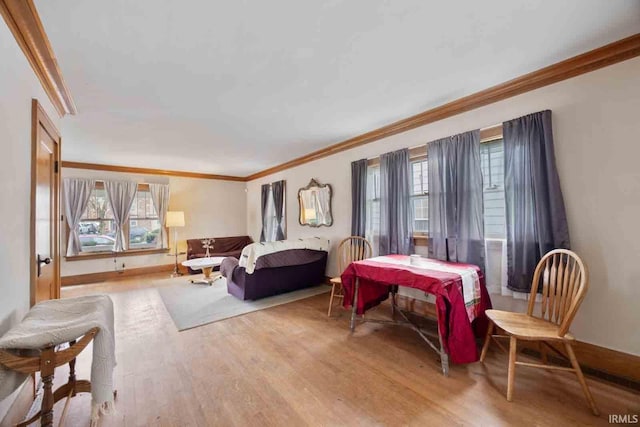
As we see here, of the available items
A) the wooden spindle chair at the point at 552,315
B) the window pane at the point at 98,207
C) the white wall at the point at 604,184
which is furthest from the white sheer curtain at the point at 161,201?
the white wall at the point at 604,184

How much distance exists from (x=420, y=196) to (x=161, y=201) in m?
5.61

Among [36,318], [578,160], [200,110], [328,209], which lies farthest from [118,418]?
[578,160]

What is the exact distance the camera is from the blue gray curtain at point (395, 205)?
3170mm

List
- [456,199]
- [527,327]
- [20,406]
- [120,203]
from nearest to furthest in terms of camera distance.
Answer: [20,406]
[527,327]
[456,199]
[120,203]

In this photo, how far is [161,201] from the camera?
231 inches

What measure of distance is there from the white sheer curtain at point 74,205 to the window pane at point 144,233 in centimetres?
85

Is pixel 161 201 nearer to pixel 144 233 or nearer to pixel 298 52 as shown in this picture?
pixel 144 233

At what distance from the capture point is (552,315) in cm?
193

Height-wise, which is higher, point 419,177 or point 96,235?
point 419,177

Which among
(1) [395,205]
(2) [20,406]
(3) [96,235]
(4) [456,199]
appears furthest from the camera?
(3) [96,235]

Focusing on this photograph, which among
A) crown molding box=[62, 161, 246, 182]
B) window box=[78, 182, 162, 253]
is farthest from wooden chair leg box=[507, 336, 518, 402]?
crown molding box=[62, 161, 246, 182]

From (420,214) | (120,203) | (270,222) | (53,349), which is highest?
(120,203)

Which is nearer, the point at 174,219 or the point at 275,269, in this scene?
the point at 275,269

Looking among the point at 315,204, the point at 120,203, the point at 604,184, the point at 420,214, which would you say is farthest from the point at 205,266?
the point at 604,184
